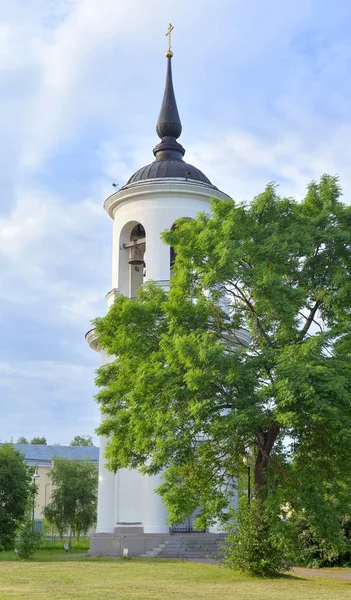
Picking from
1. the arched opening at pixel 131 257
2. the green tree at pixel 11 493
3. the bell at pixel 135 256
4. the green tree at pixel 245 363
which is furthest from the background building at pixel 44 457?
the green tree at pixel 245 363

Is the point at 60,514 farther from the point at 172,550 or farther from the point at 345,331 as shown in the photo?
the point at 345,331

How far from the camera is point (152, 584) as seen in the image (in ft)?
55.7

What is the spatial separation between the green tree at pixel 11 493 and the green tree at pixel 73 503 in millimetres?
14538

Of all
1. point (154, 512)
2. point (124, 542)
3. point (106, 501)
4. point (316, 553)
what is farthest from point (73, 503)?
point (316, 553)

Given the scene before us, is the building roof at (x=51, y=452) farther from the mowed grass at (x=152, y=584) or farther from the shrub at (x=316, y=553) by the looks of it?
the mowed grass at (x=152, y=584)

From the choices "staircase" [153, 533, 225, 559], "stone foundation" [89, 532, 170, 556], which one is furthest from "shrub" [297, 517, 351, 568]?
"stone foundation" [89, 532, 170, 556]

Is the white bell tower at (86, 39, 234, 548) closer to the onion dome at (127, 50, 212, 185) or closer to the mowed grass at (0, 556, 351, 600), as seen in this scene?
the onion dome at (127, 50, 212, 185)

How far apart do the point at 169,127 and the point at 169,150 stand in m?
0.92

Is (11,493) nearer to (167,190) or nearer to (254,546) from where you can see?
(167,190)

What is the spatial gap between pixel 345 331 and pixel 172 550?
40.9ft

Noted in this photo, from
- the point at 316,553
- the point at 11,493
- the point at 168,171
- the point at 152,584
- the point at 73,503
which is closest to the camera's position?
the point at 152,584

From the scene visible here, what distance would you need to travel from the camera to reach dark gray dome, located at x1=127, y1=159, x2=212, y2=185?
31.5 m

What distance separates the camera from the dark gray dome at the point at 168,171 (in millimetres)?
31453

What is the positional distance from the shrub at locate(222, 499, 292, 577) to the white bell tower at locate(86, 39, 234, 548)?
969cm
